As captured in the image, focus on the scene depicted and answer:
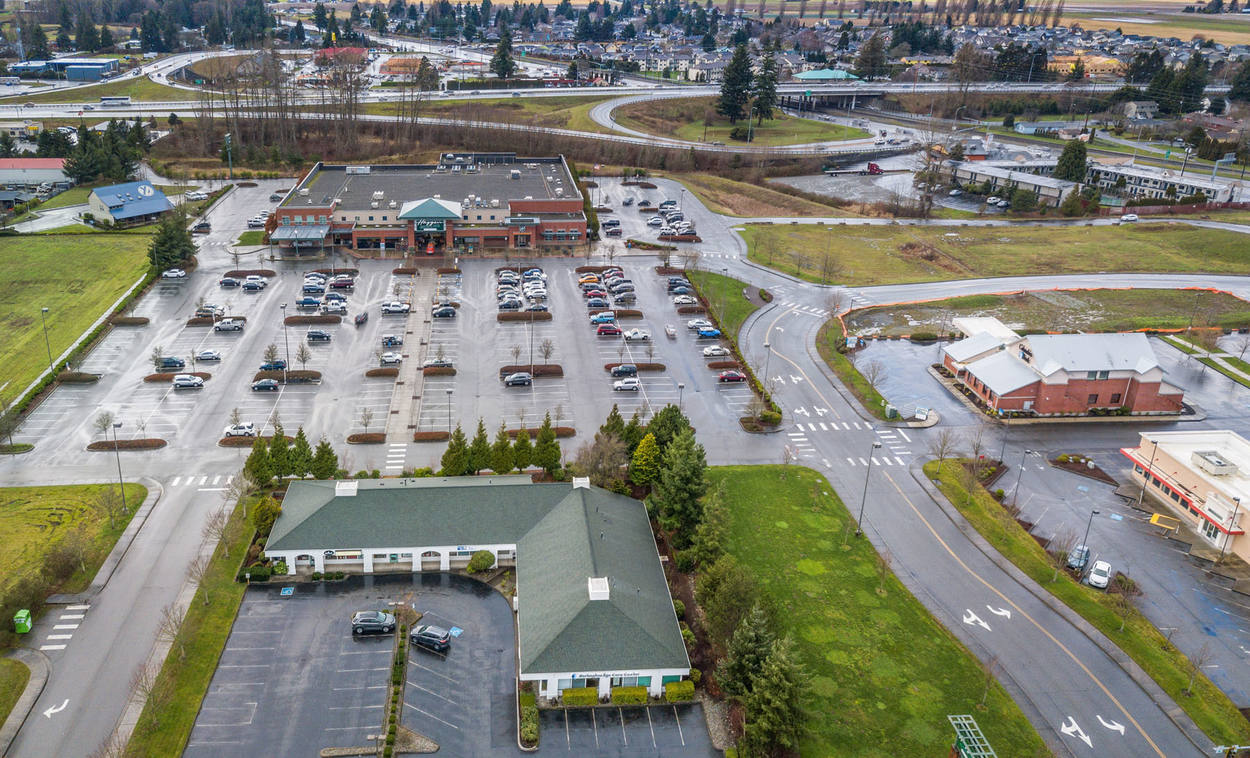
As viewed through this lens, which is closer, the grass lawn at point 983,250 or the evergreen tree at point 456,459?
the evergreen tree at point 456,459

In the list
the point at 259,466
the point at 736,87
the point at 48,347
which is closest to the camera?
the point at 259,466

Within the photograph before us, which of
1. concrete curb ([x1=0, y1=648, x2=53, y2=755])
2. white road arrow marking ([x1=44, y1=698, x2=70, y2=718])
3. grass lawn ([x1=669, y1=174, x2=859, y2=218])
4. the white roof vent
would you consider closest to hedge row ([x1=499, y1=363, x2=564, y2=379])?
the white roof vent

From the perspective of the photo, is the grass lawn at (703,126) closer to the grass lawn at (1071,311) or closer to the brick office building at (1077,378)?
the grass lawn at (1071,311)

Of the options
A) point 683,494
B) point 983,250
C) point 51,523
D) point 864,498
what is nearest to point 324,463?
point 51,523

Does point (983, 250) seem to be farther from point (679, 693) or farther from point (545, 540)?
point (679, 693)

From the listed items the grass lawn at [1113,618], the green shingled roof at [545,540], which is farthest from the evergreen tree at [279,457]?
the grass lawn at [1113,618]
